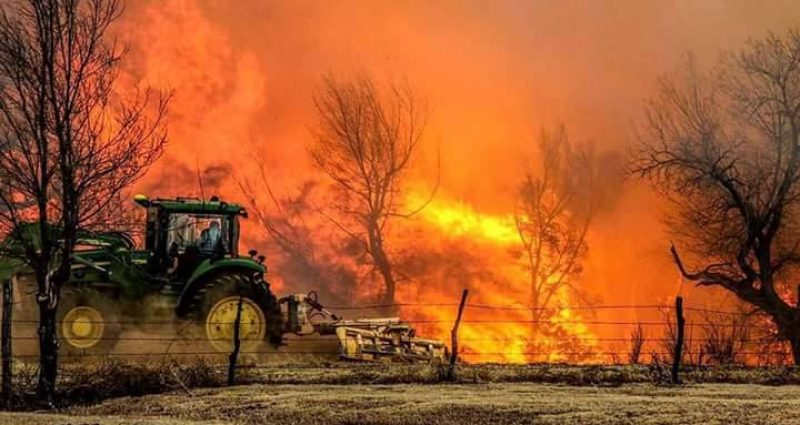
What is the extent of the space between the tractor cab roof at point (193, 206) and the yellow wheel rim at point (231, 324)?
2011 mm

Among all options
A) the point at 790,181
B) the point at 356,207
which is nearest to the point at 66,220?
the point at 790,181

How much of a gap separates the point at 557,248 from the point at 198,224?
61.5ft

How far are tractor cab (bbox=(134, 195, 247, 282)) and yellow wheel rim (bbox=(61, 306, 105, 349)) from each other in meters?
1.58

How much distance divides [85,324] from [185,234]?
2703 mm

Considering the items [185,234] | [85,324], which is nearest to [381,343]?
[185,234]

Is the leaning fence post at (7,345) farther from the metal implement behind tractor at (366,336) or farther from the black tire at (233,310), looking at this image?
the metal implement behind tractor at (366,336)

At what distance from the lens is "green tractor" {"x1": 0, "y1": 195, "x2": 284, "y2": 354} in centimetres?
1744

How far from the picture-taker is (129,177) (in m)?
13.0

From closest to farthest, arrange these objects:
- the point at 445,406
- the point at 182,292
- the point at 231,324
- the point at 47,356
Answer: the point at 445,406, the point at 47,356, the point at 231,324, the point at 182,292

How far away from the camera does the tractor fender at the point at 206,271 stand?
17.8m

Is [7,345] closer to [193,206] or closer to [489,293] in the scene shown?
[193,206]

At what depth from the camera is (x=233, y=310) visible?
58.4 ft

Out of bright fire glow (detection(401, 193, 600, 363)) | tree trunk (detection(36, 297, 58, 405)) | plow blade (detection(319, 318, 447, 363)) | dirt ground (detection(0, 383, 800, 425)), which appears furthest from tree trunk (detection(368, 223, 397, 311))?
tree trunk (detection(36, 297, 58, 405))

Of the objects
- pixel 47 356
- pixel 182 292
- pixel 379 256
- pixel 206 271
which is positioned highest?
pixel 379 256
